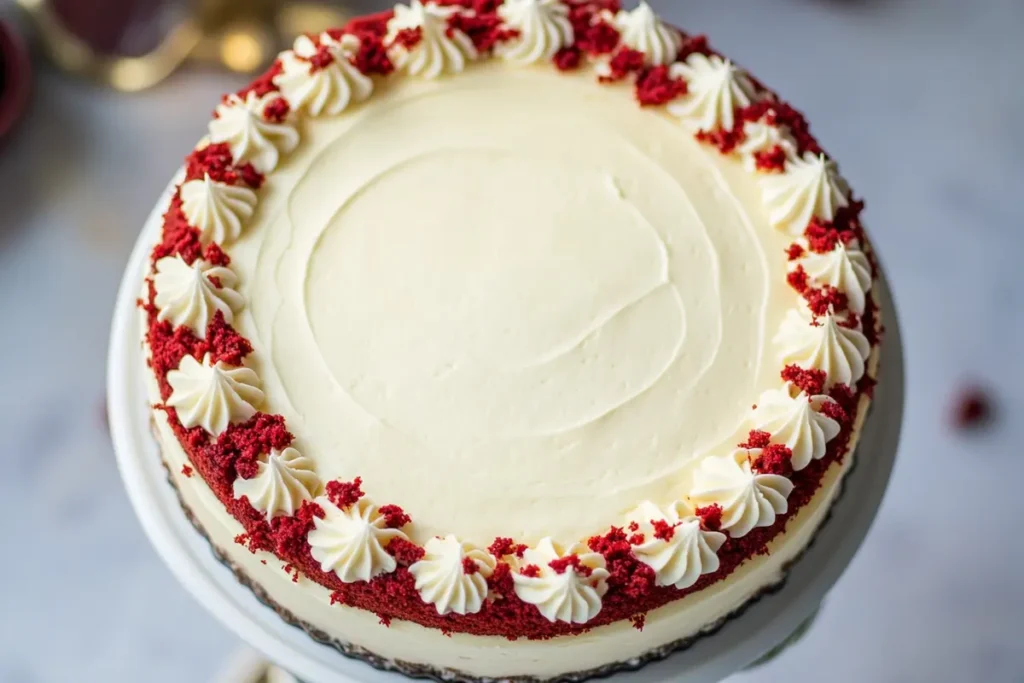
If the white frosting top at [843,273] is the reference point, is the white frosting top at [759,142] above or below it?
above

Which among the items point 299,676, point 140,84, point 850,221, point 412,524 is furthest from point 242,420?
point 140,84

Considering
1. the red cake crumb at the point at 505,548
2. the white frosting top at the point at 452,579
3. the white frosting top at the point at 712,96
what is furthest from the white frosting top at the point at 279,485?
the white frosting top at the point at 712,96

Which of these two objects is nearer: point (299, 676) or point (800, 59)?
point (299, 676)

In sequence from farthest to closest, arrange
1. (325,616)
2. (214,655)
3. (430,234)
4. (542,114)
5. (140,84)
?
(140,84) → (214,655) → (542,114) → (430,234) → (325,616)

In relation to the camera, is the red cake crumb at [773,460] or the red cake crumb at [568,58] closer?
the red cake crumb at [773,460]

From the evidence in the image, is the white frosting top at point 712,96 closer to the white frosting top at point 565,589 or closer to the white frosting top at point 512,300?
the white frosting top at point 512,300

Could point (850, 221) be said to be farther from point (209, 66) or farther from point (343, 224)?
point (209, 66)
